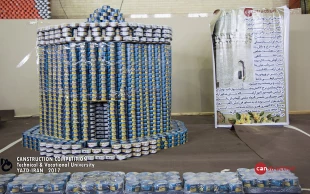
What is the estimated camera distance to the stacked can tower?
14.3 ft

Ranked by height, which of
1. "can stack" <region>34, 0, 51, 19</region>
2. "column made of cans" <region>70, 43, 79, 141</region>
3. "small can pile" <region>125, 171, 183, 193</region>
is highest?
"can stack" <region>34, 0, 51, 19</region>

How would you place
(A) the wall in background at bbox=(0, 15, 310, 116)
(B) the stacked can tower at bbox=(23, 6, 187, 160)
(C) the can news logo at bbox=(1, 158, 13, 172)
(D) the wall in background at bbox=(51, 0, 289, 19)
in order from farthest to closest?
1. (D) the wall in background at bbox=(51, 0, 289, 19)
2. (A) the wall in background at bbox=(0, 15, 310, 116)
3. (B) the stacked can tower at bbox=(23, 6, 187, 160)
4. (C) the can news logo at bbox=(1, 158, 13, 172)

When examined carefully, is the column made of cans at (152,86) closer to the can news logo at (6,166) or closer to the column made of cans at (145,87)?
the column made of cans at (145,87)

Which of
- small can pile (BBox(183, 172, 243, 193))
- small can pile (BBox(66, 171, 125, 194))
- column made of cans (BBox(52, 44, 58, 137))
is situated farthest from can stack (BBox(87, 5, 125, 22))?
small can pile (BBox(183, 172, 243, 193))

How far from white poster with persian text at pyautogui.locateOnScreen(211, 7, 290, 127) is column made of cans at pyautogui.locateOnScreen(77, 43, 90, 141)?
2.24m

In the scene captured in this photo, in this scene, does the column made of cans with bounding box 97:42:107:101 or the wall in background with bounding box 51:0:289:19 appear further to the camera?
the wall in background with bounding box 51:0:289:19

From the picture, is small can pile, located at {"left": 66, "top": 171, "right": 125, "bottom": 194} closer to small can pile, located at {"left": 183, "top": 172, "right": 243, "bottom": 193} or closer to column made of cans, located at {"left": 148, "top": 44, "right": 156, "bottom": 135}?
small can pile, located at {"left": 183, "top": 172, "right": 243, "bottom": 193}

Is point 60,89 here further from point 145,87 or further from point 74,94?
point 145,87

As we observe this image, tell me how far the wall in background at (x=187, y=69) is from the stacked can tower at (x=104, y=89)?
2843 millimetres

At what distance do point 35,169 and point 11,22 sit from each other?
Answer: 4996mm

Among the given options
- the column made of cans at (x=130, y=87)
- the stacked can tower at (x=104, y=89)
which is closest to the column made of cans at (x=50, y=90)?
the stacked can tower at (x=104, y=89)

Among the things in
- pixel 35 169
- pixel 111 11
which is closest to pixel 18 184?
pixel 35 169

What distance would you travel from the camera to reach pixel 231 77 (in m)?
5.83

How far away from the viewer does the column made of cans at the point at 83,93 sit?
4.39 metres
